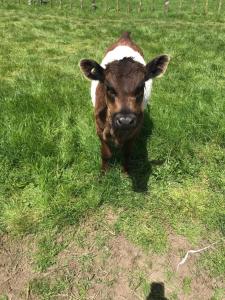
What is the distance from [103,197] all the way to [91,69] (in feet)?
5.31

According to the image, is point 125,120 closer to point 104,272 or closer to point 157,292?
point 104,272

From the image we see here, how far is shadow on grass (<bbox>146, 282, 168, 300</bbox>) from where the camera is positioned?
3.56 meters

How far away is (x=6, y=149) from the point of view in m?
5.07

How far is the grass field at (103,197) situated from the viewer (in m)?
3.72

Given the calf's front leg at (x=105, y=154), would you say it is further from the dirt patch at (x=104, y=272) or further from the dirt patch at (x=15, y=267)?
the dirt patch at (x=15, y=267)

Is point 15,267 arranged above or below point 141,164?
below

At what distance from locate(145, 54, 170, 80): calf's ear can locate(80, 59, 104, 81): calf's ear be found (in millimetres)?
519

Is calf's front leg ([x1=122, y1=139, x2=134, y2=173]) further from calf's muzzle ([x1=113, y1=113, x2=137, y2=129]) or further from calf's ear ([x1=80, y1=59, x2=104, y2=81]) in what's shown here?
calf's muzzle ([x1=113, y1=113, x2=137, y2=129])

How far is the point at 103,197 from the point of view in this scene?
183 inches

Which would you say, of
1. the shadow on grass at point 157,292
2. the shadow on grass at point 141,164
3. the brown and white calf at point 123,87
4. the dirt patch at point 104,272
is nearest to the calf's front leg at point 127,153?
the shadow on grass at point 141,164

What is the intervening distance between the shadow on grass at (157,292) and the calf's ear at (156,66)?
7.28 ft

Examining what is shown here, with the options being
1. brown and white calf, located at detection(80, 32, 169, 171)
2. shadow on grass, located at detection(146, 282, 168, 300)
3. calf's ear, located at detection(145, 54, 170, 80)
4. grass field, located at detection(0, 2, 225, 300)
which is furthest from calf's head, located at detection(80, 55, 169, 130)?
shadow on grass, located at detection(146, 282, 168, 300)

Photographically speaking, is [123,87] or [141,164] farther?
[141,164]

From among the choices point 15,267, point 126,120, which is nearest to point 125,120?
point 126,120
